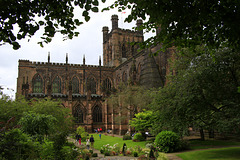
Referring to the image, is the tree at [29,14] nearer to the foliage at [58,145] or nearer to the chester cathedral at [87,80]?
the foliage at [58,145]

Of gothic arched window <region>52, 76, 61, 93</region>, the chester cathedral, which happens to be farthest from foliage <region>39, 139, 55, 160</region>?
gothic arched window <region>52, 76, 61, 93</region>

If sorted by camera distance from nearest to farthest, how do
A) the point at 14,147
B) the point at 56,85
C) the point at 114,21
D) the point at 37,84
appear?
the point at 14,147
the point at 37,84
the point at 56,85
the point at 114,21

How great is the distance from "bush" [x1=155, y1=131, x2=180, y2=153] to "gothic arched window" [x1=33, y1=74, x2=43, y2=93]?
125ft

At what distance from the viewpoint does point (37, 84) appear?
49000mm

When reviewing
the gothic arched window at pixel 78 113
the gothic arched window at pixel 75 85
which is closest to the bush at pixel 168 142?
the gothic arched window at pixel 78 113

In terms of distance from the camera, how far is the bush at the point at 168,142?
16.7 meters

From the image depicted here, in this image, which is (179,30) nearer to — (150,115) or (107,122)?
(150,115)

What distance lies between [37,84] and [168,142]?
129ft

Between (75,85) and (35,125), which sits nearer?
(35,125)

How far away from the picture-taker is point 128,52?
185ft

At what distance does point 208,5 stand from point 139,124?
20303 millimetres

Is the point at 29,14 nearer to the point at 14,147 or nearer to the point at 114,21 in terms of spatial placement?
the point at 14,147

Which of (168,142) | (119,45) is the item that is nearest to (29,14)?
(168,142)

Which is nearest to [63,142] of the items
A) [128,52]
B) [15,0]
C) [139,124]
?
[15,0]
